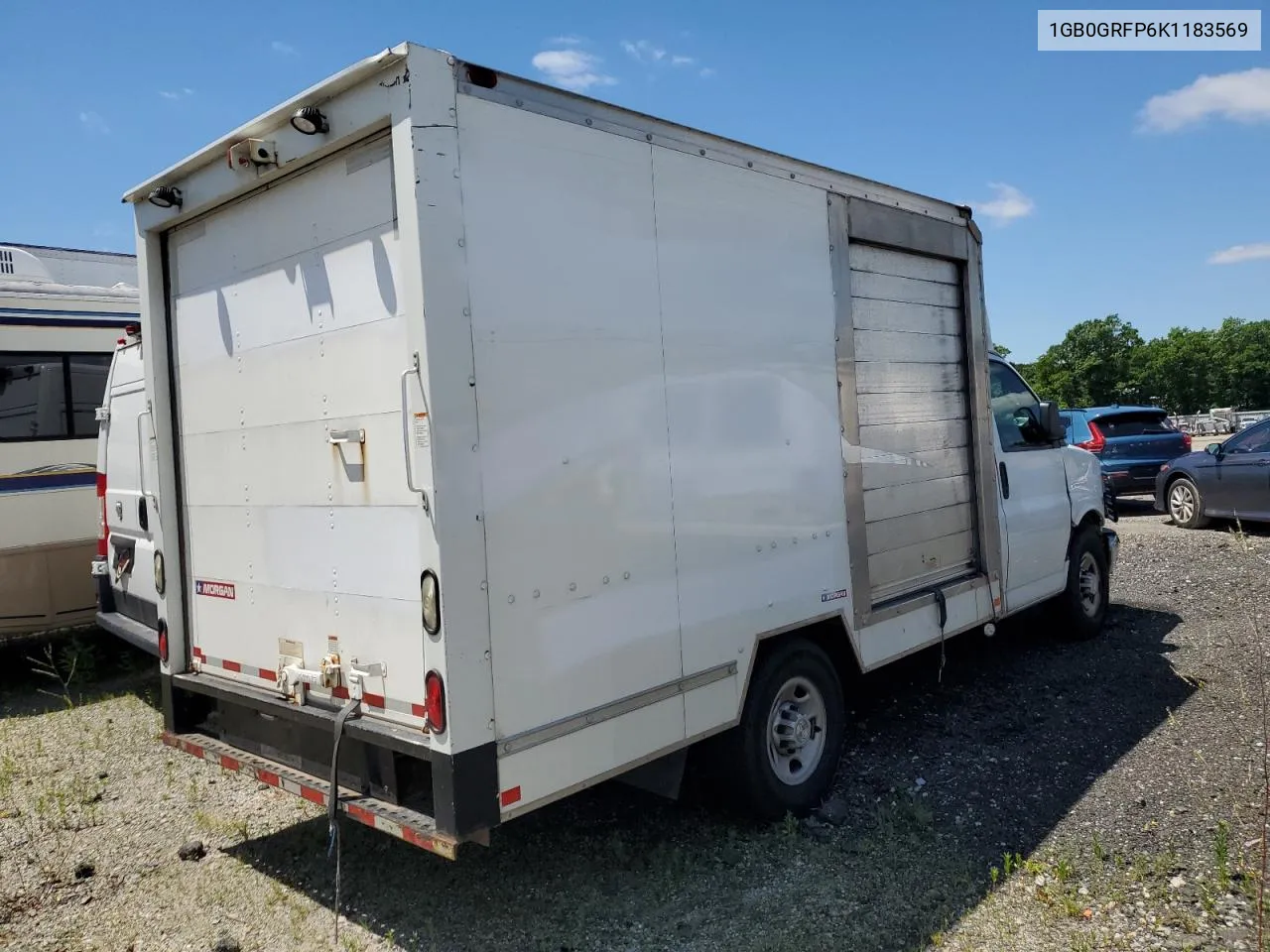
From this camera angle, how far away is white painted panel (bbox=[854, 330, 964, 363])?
494 cm

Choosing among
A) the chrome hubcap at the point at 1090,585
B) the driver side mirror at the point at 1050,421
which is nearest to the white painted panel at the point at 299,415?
the driver side mirror at the point at 1050,421

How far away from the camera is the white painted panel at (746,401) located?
12.4ft

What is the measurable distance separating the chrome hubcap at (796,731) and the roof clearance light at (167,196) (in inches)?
139

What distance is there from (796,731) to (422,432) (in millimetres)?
2348

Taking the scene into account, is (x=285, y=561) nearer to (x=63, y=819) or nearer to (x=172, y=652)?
(x=172, y=652)

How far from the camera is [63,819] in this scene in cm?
473

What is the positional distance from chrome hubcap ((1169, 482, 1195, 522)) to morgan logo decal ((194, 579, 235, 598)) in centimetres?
1208

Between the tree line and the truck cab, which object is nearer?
the truck cab

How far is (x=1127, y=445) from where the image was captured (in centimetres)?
1388

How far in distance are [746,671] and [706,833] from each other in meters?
0.83

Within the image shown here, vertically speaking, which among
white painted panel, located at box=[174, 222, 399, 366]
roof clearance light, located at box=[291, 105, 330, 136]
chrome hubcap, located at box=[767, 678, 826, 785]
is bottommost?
chrome hubcap, located at box=[767, 678, 826, 785]

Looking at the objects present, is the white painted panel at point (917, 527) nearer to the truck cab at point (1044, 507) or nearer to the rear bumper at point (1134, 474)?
the truck cab at point (1044, 507)

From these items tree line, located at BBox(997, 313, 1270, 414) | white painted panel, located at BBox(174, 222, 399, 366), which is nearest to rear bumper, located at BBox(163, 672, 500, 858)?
white painted panel, located at BBox(174, 222, 399, 366)

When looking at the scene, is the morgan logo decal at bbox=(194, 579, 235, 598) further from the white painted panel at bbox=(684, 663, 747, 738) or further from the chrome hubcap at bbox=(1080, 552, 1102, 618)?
the chrome hubcap at bbox=(1080, 552, 1102, 618)
